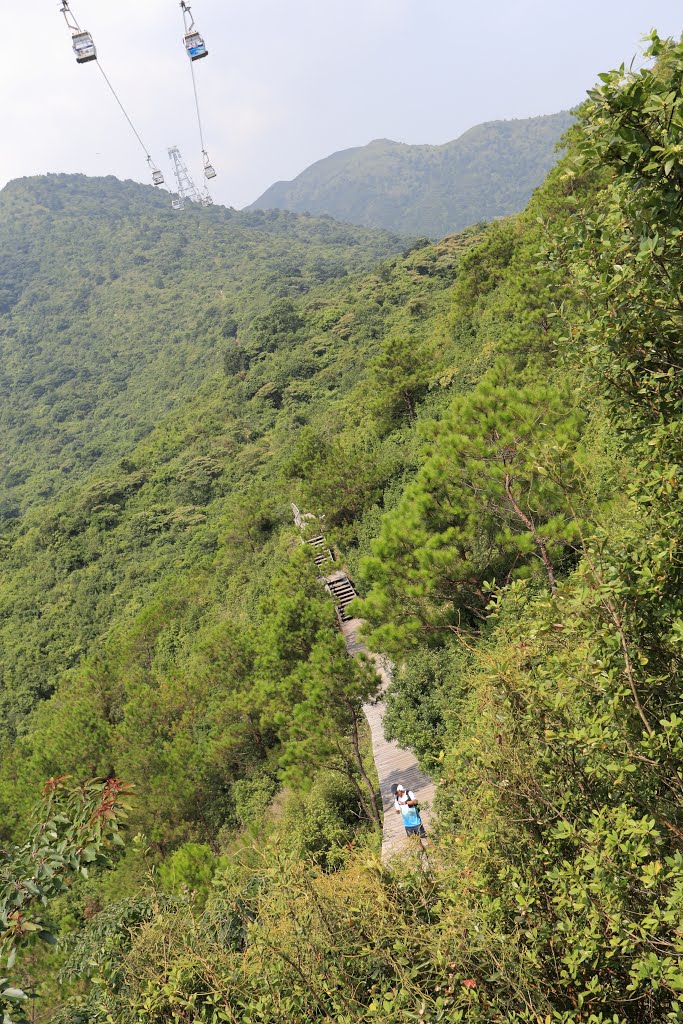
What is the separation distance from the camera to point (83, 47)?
15117 mm

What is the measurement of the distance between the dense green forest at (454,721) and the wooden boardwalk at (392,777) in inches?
18.2

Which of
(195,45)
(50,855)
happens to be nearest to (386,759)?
(50,855)

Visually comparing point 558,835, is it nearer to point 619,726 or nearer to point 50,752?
point 619,726

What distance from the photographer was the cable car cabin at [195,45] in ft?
52.0

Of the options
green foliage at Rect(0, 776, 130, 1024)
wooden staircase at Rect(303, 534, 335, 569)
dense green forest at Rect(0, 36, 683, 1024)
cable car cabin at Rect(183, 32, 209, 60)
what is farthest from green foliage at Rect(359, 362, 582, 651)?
cable car cabin at Rect(183, 32, 209, 60)

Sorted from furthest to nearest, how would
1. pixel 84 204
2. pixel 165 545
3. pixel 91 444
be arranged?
pixel 84 204 < pixel 91 444 < pixel 165 545

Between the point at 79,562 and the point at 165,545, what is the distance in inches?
248

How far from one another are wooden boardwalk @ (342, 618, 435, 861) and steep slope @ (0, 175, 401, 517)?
183ft

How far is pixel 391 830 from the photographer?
9.30m

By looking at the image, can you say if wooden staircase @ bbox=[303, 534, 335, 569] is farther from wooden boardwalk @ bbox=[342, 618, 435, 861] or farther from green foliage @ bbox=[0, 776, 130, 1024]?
green foliage @ bbox=[0, 776, 130, 1024]

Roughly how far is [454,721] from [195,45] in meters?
18.1

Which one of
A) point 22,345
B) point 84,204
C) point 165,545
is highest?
point 84,204

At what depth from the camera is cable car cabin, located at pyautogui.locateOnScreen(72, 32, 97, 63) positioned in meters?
15.1

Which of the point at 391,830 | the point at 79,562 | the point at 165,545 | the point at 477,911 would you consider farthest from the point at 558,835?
the point at 79,562
